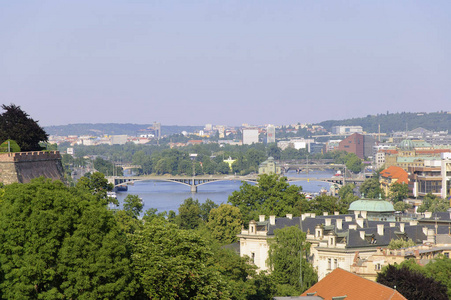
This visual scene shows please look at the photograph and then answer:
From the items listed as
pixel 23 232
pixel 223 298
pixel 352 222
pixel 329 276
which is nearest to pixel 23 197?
pixel 23 232

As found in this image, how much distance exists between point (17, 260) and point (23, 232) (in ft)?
2.29

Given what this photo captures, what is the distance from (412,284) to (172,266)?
23.7ft

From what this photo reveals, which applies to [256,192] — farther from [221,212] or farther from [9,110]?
[9,110]

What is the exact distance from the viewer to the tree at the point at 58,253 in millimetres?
23078

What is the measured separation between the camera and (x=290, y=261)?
38.0m

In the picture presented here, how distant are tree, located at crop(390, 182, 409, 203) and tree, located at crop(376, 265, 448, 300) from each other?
74.2m

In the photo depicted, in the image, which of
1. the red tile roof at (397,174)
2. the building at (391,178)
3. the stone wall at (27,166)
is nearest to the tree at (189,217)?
the stone wall at (27,166)

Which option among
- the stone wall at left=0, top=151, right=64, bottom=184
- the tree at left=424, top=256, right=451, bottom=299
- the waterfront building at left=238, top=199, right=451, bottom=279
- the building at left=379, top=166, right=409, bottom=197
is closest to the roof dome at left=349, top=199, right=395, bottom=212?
the waterfront building at left=238, top=199, right=451, bottom=279

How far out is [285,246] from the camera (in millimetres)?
39250

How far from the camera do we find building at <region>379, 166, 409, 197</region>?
114438mm

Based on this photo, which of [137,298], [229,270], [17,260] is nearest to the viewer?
[17,260]

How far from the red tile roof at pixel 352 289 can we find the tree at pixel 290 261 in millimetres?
5089

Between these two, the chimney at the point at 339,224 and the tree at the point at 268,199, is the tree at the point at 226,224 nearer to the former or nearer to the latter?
the tree at the point at 268,199

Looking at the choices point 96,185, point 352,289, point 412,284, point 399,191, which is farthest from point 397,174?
point 352,289
